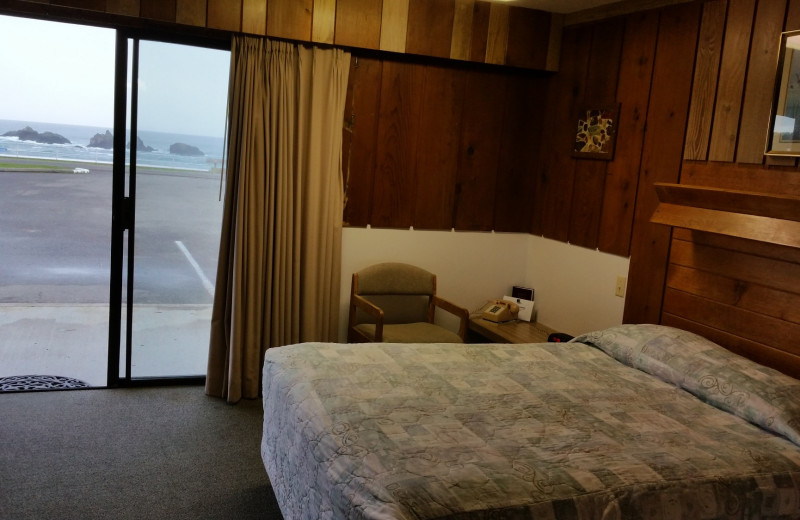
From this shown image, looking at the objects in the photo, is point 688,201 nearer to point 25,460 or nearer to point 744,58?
point 744,58

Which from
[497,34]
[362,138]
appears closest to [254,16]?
[362,138]

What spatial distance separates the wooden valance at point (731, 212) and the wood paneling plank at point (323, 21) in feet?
6.62

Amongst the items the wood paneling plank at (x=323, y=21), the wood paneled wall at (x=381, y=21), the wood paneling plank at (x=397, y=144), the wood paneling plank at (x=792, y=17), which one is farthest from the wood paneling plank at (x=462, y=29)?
the wood paneling plank at (x=792, y=17)

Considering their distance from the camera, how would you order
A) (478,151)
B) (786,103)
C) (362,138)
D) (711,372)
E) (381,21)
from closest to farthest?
1. (711,372)
2. (786,103)
3. (381,21)
4. (362,138)
5. (478,151)

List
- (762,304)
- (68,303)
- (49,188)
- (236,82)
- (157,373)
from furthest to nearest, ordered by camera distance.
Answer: (49,188)
(68,303)
(157,373)
(236,82)
(762,304)

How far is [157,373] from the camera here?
417 cm

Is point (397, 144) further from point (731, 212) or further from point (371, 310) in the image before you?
point (731, 212)

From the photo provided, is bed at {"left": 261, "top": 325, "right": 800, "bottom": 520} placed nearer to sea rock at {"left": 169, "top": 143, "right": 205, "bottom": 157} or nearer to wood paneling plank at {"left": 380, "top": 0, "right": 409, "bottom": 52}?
sea rock at {"left": 169, "top": 143, "right": 205, "bottom": 157}

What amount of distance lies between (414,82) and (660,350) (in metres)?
2.24

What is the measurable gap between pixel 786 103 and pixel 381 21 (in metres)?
2.21

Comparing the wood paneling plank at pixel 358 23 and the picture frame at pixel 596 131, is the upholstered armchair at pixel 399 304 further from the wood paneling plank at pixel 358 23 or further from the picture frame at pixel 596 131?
the wood paneling plank at pixel 358 23

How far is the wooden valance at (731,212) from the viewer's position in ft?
8.93

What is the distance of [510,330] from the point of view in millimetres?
4230

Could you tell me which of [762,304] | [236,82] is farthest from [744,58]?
[236,82]
